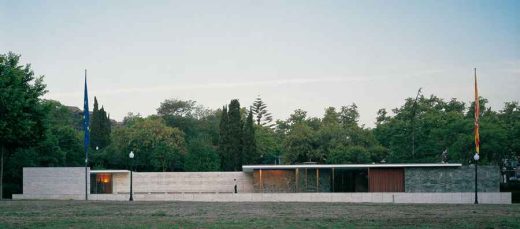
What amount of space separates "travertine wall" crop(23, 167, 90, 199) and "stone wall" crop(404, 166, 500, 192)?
27.6 meters

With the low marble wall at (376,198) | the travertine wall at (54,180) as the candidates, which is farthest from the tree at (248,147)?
the low marble wall at (376,198)

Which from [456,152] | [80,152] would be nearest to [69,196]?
[80,152]

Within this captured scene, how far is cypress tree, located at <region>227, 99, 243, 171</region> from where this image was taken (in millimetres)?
87500

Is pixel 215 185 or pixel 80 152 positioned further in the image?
pixel 80 152

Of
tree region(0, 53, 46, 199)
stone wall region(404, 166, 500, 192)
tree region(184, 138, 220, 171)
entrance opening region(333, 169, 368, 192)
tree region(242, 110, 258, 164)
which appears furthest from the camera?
tree region(242, 110, 258, 164)

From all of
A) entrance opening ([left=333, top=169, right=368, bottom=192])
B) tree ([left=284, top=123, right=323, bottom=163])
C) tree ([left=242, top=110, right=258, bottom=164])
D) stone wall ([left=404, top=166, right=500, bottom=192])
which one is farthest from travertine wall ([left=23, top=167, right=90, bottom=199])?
tree ([left=284, top=123, right=323, bottom=163])

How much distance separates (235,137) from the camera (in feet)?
289

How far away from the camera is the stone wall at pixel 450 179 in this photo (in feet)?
189

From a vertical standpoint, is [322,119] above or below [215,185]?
above

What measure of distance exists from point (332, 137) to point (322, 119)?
21.0 meters

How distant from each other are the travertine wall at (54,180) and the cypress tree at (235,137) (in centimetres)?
2863

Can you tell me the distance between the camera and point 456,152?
75.6m

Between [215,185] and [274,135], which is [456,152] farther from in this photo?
[274,135]

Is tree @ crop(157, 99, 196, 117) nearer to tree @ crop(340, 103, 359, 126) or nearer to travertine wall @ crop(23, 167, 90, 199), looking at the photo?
tree @ crop(340, 103, 359, 126)
